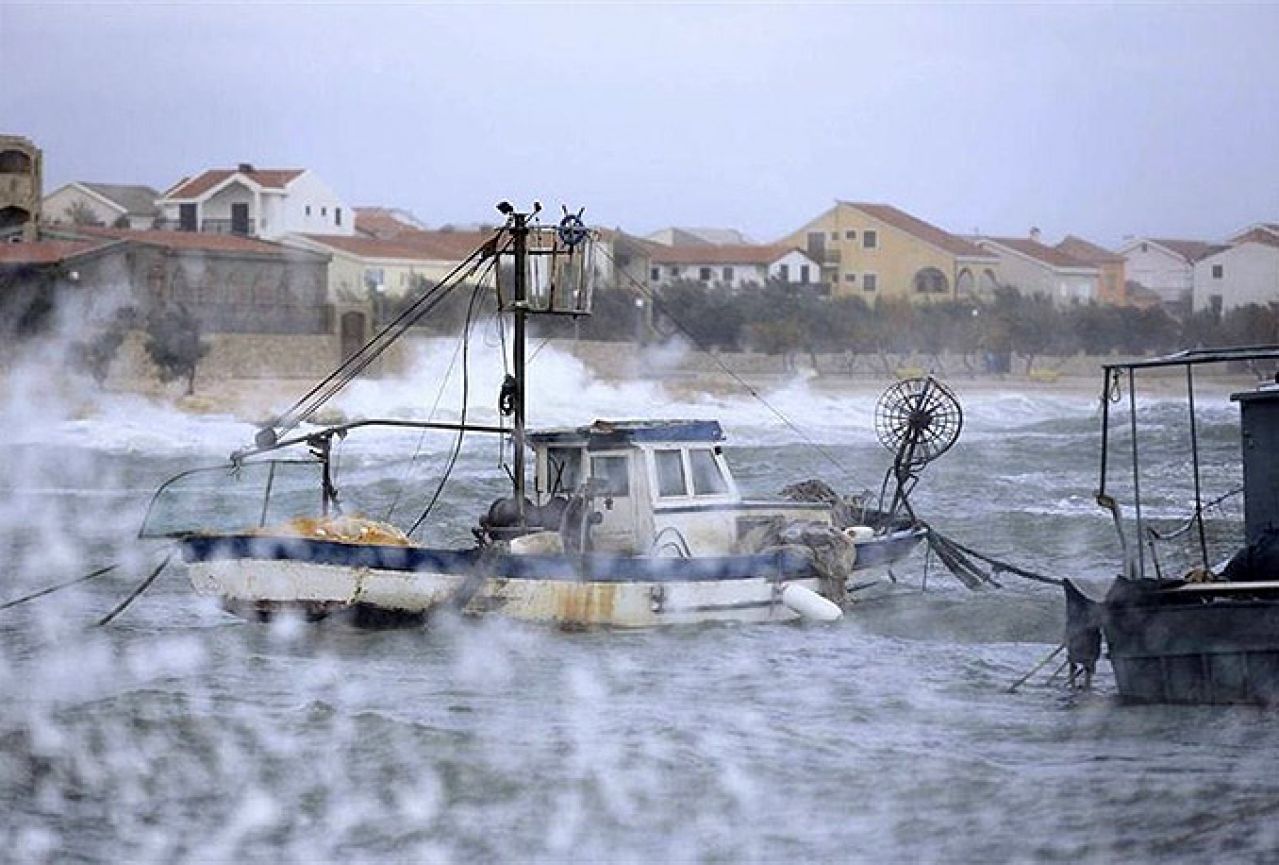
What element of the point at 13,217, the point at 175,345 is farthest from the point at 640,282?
the point at 13,217

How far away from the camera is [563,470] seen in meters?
19.7

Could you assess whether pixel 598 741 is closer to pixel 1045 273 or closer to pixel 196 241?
pixel 196 241

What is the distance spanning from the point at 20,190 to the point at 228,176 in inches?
800

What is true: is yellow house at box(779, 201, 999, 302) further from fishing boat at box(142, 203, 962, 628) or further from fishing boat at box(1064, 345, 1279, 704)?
fishing boat at box(1064, 345, 1279, 704)

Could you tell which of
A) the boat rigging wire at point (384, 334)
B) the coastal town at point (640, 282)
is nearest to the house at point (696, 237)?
the coastal town at point (640, 282)

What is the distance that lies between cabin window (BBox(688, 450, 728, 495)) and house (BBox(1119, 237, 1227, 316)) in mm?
77552

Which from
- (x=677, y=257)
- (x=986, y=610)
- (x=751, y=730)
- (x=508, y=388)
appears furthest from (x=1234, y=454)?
(x=677, y=257)

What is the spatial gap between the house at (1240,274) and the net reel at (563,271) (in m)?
53.5

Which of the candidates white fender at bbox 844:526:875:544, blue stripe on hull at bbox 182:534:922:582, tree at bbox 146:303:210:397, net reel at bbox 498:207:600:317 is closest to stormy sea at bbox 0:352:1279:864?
blue stripe on hull at bbox 182:534:922:582

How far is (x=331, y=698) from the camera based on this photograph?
626 inches

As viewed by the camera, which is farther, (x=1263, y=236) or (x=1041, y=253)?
(x=1041, y=253)

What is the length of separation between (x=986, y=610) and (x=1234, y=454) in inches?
1090

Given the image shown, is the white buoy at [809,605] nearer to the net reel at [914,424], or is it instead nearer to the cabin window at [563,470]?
the cabin window at [563,470]

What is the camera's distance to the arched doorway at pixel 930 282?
315 feet
